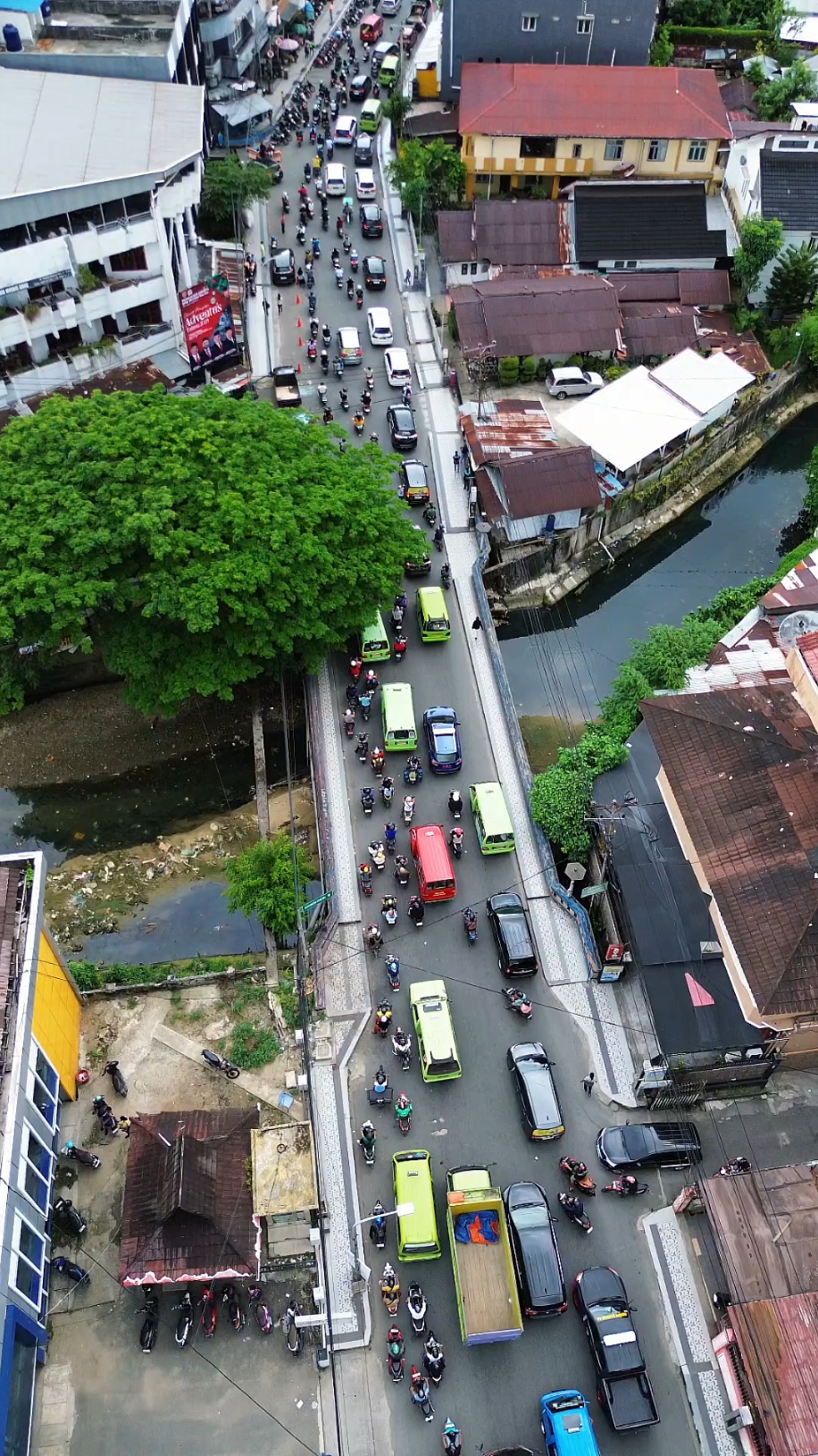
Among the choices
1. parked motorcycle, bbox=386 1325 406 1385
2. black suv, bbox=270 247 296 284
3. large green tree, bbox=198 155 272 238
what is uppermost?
Answer: large green tree, bbox=198 155 272 238

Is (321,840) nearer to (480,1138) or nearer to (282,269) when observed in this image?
(480,1138)

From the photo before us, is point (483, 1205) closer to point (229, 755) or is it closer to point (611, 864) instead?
point (611, 864)

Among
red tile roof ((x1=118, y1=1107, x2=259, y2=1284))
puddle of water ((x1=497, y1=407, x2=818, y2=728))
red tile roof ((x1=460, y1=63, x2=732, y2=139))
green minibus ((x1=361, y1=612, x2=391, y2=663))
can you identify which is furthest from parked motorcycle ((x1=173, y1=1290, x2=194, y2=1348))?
red tile roof ((x1=460, y1=63, x2=732, y2=139))

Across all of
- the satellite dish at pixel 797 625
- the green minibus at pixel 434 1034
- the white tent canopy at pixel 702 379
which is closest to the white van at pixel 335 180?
the white tent canopy at pixel 702 379

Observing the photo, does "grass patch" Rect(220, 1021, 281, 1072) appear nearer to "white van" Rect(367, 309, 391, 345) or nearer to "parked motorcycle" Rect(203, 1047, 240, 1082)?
"parked motorcycle" Rect(203, 1047, 240, 1082)

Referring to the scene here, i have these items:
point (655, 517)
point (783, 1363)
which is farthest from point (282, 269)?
point (783, 1363)

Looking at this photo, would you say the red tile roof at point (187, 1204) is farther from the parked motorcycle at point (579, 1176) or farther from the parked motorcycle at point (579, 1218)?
the parked motorcycle at point (579, 1176)

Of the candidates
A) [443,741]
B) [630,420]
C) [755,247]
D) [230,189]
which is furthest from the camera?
[230,189]
